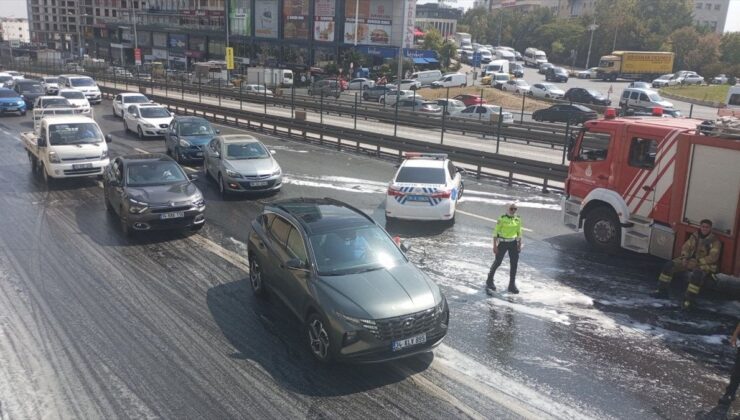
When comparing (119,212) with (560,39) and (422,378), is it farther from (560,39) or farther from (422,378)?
(560,39)

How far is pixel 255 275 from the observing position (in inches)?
362

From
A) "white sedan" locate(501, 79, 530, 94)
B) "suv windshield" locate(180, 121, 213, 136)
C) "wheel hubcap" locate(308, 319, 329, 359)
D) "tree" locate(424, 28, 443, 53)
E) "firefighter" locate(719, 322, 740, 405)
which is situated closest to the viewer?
"firefighter" locate(719, 322, 740, 405)

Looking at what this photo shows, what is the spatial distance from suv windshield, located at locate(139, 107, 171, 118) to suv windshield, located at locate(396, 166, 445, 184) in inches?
647

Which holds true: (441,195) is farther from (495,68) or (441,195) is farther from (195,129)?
(495,68)

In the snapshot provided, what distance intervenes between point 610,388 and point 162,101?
1469 inches

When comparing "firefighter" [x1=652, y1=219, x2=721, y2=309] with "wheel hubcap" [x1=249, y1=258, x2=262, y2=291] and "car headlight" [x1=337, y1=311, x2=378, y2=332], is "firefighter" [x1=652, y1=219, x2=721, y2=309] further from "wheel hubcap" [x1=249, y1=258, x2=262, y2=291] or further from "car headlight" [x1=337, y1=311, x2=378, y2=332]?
"wheel hubcap" [x1=249, y1=258, x2=262, y2=291]

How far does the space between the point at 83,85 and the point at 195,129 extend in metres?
23.2

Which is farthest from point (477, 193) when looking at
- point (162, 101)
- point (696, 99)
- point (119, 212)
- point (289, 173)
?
point (696, 99)

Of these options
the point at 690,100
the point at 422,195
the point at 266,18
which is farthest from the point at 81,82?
the point at 690,100

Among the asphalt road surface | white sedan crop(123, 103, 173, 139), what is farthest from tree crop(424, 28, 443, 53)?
the asphalt road surface

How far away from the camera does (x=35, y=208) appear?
1430 centimetres

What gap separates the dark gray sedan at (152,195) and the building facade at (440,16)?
13861cm

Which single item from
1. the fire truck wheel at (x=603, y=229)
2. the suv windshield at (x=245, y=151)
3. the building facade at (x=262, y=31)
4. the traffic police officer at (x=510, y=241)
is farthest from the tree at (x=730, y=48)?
the traffic police officer at (x=510, y=241)

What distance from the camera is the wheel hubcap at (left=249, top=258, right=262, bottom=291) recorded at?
9047mm
